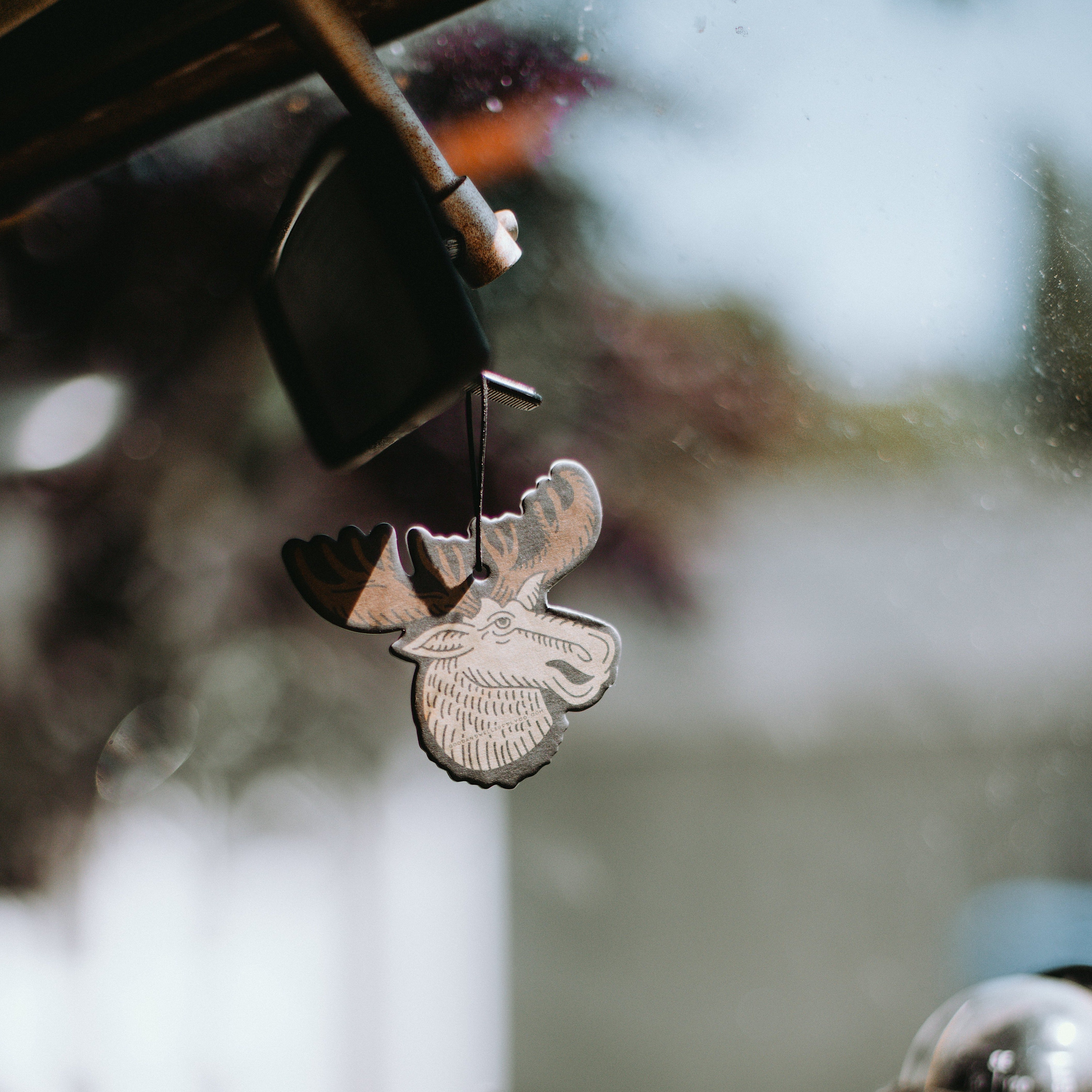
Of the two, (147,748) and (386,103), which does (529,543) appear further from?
(147,748)

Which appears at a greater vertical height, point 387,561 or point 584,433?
point 387,561

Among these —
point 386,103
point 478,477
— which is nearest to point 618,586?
point 478,477

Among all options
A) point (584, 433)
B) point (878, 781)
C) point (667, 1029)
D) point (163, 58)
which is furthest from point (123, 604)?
point (878, 781)

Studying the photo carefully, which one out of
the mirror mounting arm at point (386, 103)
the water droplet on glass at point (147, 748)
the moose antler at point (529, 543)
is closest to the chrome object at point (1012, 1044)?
the moose antler at point (529, 543)

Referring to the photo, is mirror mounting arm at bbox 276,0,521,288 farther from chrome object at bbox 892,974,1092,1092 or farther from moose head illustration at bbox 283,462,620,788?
chrome object at bbox 892,974,1092,1092

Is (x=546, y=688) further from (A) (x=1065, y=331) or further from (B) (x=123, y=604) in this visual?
(B) (x=123, y=604)

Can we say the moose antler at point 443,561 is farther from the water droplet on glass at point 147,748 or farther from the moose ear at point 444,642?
the water droplet on glass at point 147,748

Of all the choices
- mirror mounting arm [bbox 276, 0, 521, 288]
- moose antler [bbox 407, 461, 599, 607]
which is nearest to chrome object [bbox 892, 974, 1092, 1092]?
moose antler [bbox 407, 461, 599, 607]
